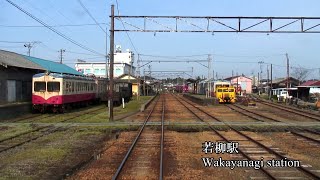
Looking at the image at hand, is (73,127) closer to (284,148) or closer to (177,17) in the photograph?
(177,17)

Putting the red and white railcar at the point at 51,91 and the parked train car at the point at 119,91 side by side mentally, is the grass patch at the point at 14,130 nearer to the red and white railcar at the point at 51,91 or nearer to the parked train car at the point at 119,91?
the red and white railcar at the point at 51,91

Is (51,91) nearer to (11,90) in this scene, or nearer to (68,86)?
(68,86)

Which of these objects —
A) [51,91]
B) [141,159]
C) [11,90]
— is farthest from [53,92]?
[141,159]

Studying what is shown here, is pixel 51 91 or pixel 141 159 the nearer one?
pixel 141 159

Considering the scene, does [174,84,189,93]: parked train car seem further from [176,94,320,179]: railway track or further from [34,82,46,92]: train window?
[176,94,320,179]: railway track

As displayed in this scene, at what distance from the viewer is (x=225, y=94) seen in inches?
2084

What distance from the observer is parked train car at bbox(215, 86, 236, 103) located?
174ft

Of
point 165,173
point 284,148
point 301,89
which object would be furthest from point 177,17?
point 301,89

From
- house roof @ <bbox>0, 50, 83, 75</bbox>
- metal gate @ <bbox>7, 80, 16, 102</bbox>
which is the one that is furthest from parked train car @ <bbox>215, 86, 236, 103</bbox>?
metal gate @ <bbox>7, 80, 16, 102</bbox>

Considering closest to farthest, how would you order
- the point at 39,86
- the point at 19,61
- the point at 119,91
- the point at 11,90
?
the point at 39,86 < the point at 11,90 < the point at 19,61 < the point at 119,91

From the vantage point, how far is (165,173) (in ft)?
32.5

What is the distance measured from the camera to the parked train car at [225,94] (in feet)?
174

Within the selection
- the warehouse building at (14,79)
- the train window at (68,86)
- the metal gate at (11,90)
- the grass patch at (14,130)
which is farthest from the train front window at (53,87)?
the grass patch at (14,130)

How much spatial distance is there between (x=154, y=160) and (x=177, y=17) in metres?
14.0
